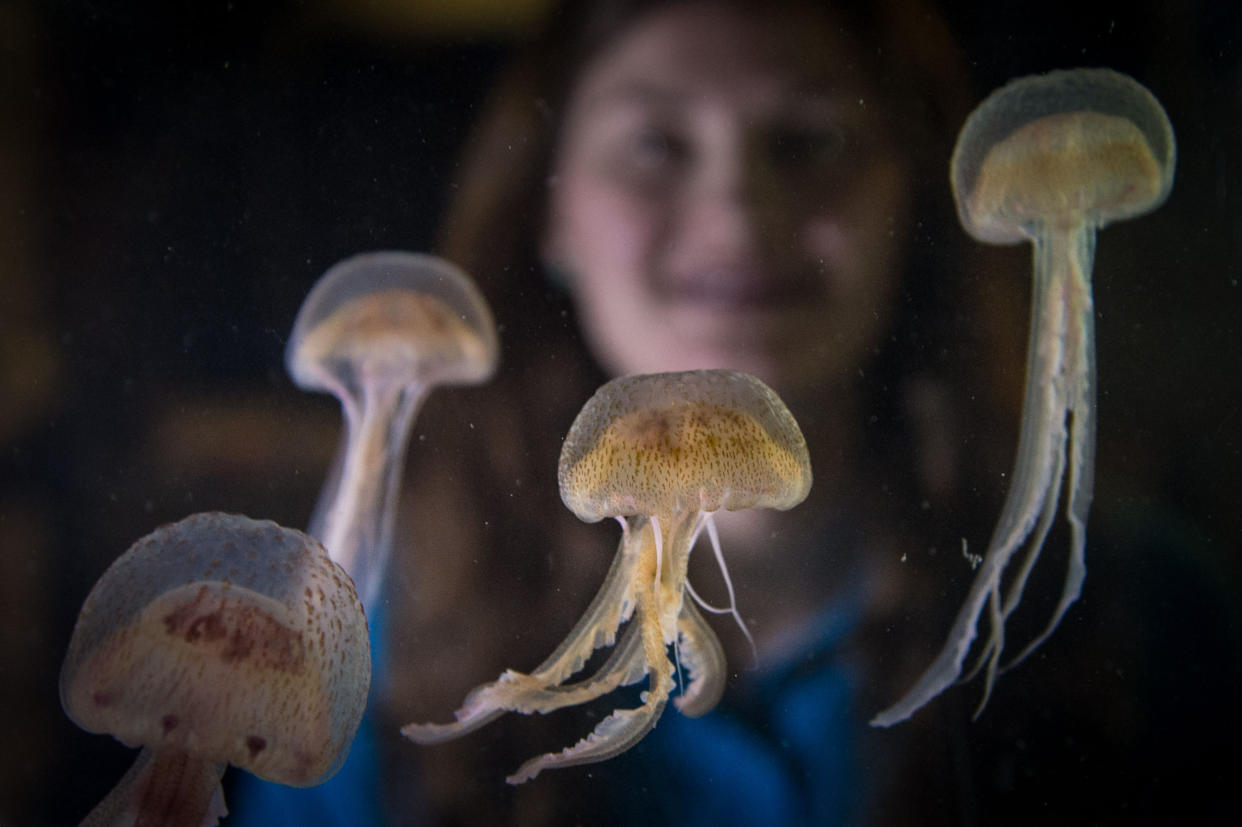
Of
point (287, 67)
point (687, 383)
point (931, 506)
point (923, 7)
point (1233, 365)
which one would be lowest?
point (931, 506)

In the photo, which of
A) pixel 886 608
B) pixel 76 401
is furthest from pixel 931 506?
pixel 76 401

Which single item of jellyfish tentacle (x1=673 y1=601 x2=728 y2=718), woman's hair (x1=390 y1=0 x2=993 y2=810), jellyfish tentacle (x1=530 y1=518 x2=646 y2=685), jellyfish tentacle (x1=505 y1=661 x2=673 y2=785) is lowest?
jellyfish tentacle (x1=505 y1=661 x2=673 y2=785)

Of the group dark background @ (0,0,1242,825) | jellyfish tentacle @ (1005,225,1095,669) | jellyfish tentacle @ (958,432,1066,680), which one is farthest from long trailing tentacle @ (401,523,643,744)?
jellyfish tentacle @ (1005,225,1095,669)

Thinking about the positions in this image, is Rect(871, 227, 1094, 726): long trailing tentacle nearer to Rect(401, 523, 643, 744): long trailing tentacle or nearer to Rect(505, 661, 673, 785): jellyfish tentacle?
Rect(505, 661, 673, 785): jellyfish tentacle

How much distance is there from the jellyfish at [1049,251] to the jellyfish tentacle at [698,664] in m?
0.32

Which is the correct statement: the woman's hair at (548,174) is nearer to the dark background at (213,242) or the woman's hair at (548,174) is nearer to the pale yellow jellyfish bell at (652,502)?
the dark background at (213,242)

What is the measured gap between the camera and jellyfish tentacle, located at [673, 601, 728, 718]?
151cm

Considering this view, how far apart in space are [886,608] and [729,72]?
108 cm

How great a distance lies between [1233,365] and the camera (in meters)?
1.50

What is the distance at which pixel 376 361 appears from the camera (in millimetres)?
2160

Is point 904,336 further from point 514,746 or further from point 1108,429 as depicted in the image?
point 514,746

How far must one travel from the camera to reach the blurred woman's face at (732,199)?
4.83 feet

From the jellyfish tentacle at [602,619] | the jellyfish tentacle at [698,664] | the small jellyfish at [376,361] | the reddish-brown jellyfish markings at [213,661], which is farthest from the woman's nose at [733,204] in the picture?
the reddish-brown jellyfish markings at [213,661]

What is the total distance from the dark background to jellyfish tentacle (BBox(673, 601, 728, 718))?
0.83 metres
